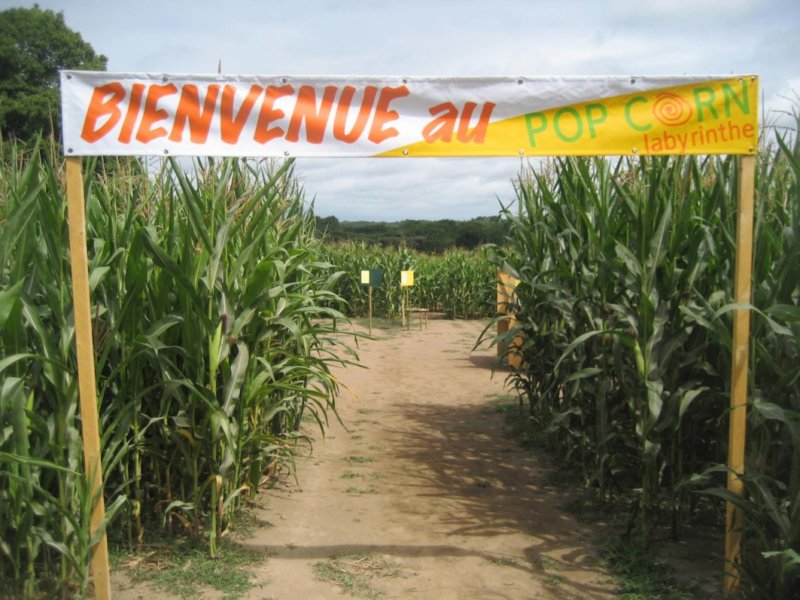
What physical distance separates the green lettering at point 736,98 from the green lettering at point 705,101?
0.05 meters

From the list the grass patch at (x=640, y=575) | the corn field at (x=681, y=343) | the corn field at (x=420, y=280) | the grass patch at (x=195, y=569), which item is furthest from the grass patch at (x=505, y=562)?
the corn field at (x=420, y=280)

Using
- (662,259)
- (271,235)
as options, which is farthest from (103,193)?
(662,259)

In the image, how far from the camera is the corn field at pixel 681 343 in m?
3.18

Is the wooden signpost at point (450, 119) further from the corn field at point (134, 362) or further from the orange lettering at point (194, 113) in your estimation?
the corn field at point (134, 362)

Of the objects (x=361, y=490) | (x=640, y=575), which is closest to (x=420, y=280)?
(x=361, y=490)

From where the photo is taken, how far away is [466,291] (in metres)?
21.3

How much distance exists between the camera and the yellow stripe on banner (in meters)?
3.48

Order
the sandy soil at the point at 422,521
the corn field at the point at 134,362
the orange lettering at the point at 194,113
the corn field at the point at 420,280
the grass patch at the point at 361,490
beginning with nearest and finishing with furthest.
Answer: the corn field at the point at 134,362
the orange lettering at the point at 194,113
the sandy soil at the point at 422,521
the grass patch at the point at 361,490
the corn field at the point at 420,280

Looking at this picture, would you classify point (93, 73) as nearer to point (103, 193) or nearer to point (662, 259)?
point (103, 193)

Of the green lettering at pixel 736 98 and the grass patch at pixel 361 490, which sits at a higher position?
the green lettering at pixel 736 98

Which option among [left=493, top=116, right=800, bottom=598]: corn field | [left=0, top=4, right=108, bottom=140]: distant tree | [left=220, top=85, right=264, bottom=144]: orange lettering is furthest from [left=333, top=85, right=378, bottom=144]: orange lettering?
[left=0, top=4, right=108, bottom=140]: distant tree

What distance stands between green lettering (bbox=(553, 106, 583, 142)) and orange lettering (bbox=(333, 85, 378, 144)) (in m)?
0.93

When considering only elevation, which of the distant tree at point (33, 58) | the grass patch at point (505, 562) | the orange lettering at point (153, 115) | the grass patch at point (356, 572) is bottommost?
the grass patch at point (356, 572)

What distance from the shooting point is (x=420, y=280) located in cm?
2230
